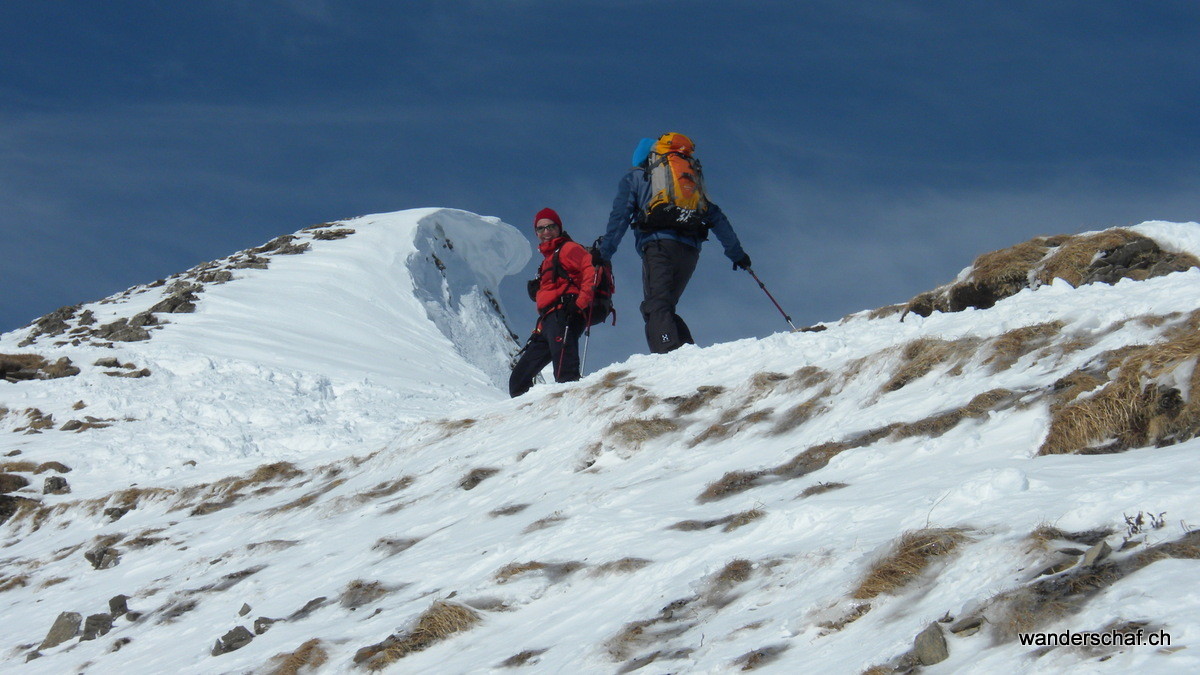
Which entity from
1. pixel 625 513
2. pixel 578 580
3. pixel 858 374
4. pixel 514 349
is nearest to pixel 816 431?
pixel 858 374

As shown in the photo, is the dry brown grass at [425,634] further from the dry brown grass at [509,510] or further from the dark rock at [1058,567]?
the dark rock at [1058,567]

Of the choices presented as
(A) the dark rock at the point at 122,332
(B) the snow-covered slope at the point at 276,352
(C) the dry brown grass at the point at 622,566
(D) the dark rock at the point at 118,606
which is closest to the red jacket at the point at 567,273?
(B) the snow-covered slope at the point at 276,352

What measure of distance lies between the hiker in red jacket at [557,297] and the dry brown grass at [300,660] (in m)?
7.00

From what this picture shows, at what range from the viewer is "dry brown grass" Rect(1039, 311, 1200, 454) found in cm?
501

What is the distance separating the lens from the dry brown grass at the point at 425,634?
5.21 m

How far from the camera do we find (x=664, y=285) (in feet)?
37.2

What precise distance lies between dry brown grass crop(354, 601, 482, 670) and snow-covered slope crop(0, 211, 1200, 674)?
1 cm

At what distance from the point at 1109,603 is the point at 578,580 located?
2.88 m

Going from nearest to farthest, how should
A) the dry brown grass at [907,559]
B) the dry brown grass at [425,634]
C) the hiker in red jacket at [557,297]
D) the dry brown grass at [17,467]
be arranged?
the dry brown grass at [907,559], the dry brown grass at [425,634], the hiker in red jacket at [557,297], the dry brown grass at [17,467]

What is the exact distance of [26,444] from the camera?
15.9m

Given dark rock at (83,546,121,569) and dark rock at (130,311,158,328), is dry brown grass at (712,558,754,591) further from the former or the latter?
dark rock at (130,311,158,328)

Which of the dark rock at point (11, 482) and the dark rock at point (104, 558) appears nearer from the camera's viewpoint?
the dark rock at point (104, 558)

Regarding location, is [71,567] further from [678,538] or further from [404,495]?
[678,538]

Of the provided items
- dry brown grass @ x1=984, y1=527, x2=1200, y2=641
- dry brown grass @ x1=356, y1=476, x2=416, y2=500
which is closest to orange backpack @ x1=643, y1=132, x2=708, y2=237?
dry brown grass @ x1=356, y1=476, x2=416, y2=500
